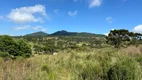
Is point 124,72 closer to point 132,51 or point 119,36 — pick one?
point 132,51

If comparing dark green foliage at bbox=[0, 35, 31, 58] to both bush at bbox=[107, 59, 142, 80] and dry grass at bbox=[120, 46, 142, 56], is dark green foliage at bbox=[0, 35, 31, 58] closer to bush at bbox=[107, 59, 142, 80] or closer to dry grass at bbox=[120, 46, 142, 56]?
dry grass at bbox=[120, 46, 142, 56]

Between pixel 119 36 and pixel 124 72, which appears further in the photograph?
pixel 119 36

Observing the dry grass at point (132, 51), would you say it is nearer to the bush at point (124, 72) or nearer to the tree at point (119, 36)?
the bush at point (124, 72)

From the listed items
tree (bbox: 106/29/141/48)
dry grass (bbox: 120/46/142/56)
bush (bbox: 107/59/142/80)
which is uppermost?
tree (bbox: 106/29/141/48)

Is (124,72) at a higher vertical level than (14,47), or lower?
lower

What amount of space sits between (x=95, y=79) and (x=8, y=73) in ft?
7.33

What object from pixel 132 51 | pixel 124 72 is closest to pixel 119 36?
pixel 132 51

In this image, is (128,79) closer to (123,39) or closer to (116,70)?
(116,70)

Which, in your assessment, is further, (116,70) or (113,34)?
(113,34)

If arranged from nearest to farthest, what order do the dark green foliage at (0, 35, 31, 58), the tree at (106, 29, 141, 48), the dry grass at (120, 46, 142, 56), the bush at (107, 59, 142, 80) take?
Answer: the bush at (107, 59, 142, 80), the dry grass at (120, 46, 142, 56), the dark green foliage at (0, 35, 31, 58), the tree at (106, 29, 141, 48)

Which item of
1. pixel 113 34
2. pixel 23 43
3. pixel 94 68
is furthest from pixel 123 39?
pixel 94 68

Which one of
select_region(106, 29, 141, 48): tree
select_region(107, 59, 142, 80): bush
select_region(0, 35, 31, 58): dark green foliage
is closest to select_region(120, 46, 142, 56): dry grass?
select_region(107, 59, 142, 80): bush

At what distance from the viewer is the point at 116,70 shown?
6293 mm

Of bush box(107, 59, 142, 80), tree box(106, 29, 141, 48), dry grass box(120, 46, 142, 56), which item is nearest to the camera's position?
bush box(107, 59, 142, 80)
